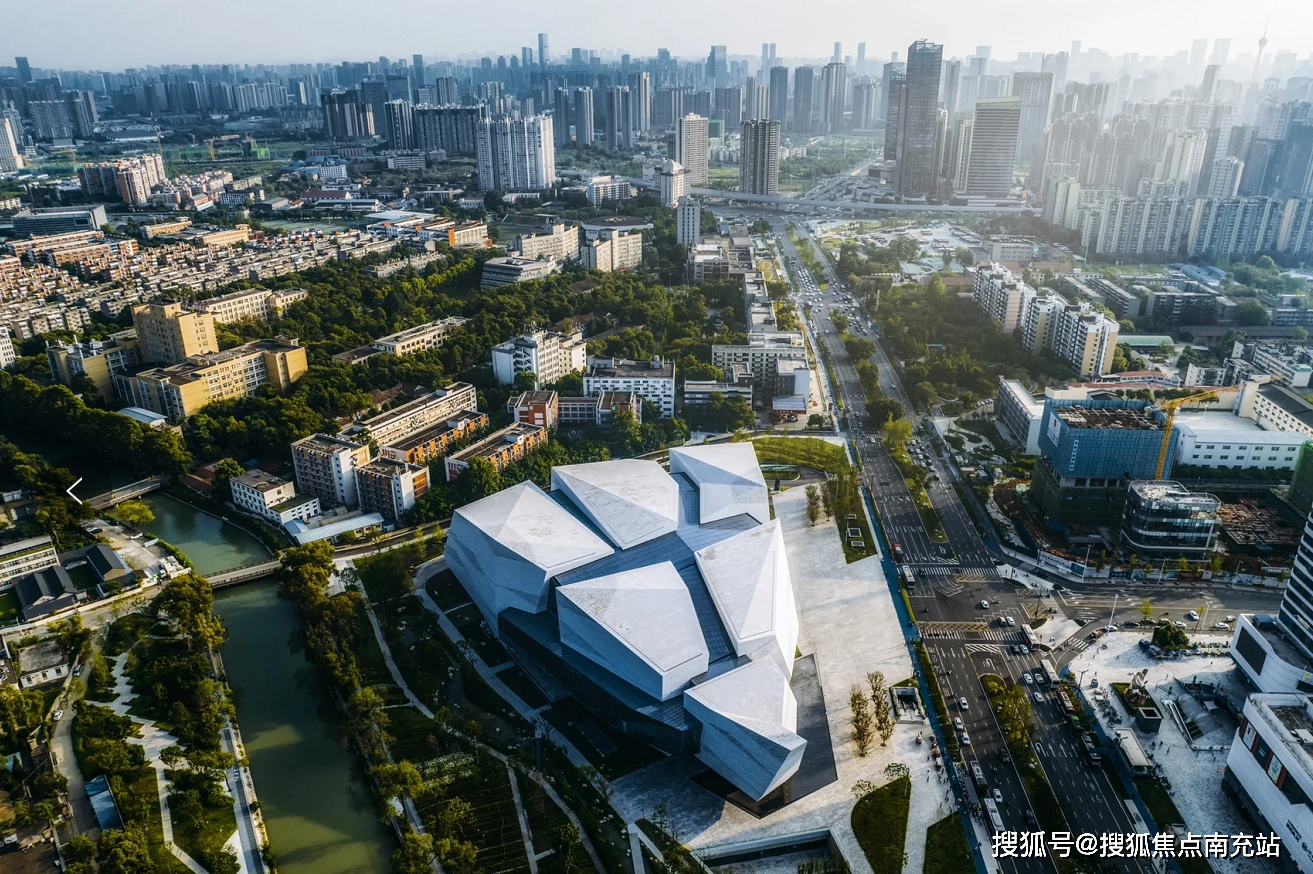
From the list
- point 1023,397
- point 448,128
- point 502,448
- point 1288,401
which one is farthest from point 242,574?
point 448,128

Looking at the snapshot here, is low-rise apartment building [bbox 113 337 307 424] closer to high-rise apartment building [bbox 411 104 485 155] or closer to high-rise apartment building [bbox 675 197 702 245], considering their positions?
high-rise apartment building [bbox 675 197 702 245]

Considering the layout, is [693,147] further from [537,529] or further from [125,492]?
[537,529]

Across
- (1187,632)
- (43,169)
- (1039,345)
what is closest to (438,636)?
(1187,632)

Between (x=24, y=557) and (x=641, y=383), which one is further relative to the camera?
(x=641, y=383)

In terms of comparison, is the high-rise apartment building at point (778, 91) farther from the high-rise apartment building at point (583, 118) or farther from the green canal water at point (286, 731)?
the green canal water at point (286, 731)

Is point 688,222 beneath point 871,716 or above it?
above

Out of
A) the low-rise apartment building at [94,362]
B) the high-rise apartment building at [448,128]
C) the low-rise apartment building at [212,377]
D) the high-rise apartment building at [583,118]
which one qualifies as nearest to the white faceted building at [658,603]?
the low-rise apartment building at [212,377]
